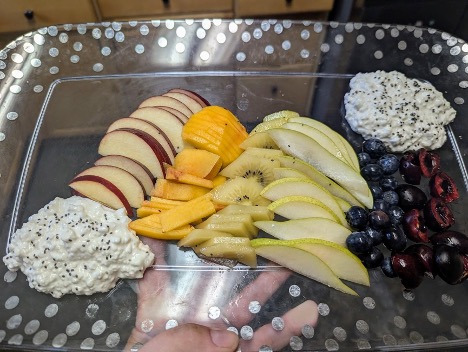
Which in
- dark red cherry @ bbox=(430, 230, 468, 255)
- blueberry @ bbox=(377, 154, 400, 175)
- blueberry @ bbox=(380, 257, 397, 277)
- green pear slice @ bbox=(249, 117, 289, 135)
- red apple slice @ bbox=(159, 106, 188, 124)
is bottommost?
blueberry @ bbox=(380, 257, 397, 277)

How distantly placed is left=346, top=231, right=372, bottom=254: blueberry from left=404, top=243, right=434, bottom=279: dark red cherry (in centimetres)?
18

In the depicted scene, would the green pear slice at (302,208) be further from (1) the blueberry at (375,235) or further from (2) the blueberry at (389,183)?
(2) the blueberry at (389,183)

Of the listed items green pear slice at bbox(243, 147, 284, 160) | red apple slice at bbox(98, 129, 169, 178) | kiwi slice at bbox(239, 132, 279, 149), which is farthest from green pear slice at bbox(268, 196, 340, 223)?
red apple slice at bbox(98, 129, 169, 178)

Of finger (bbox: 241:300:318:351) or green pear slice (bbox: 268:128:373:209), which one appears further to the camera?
green pear slice (bbox: 268:128:373:209)

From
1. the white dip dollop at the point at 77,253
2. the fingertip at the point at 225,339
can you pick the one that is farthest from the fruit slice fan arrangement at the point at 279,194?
the fingertip at the point at 225,339

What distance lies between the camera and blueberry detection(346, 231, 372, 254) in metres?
1.64

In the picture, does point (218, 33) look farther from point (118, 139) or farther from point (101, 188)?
point (101, 188)

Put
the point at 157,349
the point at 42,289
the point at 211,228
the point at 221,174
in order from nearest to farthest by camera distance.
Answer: the point at 157,349 → the point at 42,289 → the point at 211,228 → the point at 221,174

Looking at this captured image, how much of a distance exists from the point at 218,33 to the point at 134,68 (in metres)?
0.51

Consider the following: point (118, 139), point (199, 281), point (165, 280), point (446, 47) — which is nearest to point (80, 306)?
point (165, 280)

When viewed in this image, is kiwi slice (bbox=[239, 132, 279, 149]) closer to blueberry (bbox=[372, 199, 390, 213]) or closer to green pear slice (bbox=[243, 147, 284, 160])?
green pear slice (bbox=[243, 147, 284, 160])

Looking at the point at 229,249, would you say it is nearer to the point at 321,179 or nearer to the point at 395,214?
the point at 321,179

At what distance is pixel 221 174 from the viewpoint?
75.0 inches

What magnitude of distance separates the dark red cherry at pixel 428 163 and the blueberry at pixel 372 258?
0.50 meters
